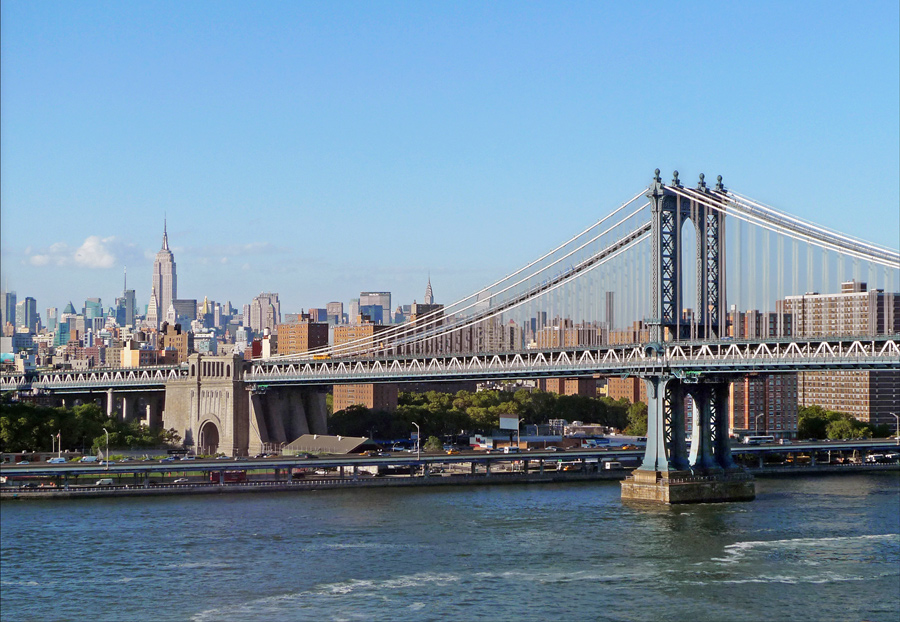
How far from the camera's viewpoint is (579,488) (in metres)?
54.6

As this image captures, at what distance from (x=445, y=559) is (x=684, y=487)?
1523 centimetres

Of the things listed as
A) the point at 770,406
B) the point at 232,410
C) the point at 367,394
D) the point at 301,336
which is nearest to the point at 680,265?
the point at 232,410

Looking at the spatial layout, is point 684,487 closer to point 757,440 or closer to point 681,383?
point 681,383

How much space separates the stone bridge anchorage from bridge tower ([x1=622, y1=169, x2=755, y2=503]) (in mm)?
26210

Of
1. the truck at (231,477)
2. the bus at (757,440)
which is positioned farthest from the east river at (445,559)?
the bus at (757,440)

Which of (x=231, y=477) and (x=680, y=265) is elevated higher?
(x=680, y=265)

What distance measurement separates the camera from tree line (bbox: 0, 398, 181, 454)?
61969 mm

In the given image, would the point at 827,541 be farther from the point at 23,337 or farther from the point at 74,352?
the point at 74,352

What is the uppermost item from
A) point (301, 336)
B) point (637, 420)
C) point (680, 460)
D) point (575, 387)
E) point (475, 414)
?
point (301, 336)

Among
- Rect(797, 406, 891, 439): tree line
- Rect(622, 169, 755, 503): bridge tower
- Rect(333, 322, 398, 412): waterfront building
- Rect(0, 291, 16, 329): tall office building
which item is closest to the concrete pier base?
Rect(622, 169, 755, 503): bridge tower

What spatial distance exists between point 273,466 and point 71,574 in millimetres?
21662

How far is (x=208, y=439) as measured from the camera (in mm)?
71000

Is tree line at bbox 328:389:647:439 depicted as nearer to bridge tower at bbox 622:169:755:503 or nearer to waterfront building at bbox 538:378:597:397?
waterfront building at bbox 538:378:597:397

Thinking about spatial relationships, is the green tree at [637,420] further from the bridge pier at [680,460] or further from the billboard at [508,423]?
the bridge pier at [680,460]
